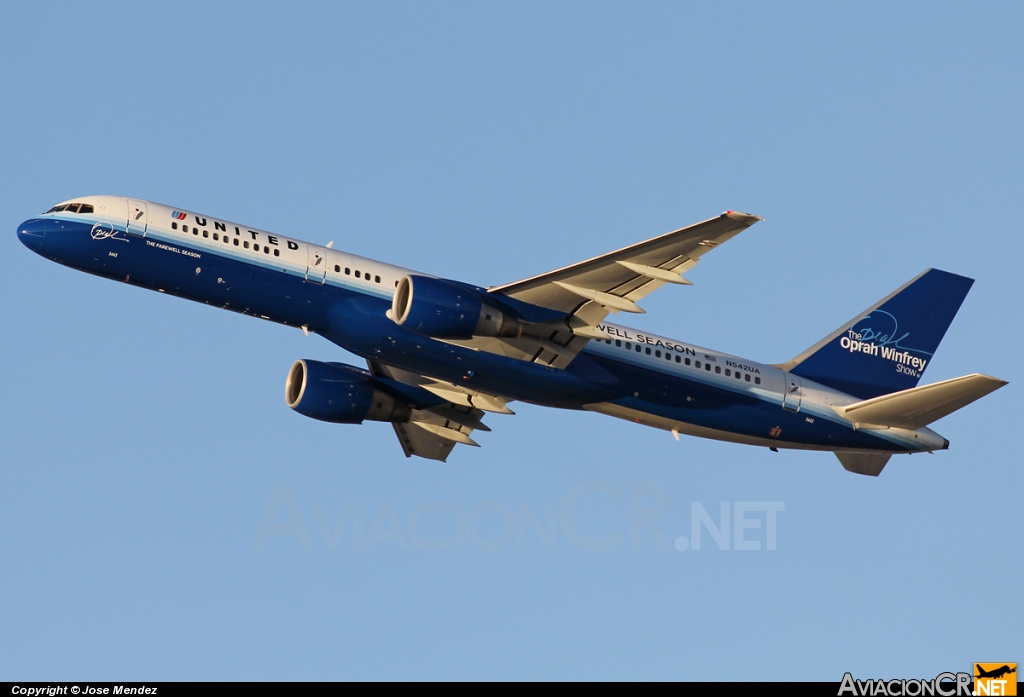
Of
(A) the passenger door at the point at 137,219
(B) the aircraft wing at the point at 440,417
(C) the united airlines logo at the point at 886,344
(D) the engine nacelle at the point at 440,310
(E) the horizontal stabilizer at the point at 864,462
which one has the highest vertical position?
(A) the passenger door at the point at 137,219

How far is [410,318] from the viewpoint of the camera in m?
41.3

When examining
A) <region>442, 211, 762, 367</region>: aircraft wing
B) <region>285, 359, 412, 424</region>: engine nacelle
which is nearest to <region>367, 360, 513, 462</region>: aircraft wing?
<region>285, 359, 412, 424</region>: engine nacelle

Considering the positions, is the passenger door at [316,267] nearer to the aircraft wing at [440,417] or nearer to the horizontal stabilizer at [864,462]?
the aircraft wing at [440,417]

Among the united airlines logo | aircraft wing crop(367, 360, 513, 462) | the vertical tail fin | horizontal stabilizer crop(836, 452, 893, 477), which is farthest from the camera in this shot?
the united airlines logo

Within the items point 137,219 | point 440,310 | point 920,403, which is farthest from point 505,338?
point 920,403

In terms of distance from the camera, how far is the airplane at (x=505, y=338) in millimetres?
41906

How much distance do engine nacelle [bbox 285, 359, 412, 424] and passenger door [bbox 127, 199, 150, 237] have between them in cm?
852

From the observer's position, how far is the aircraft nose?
42781mm

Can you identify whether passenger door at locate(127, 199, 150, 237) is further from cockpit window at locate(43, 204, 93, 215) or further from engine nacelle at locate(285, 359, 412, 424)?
engine nacelle at locate(285, 359, 412, 424)

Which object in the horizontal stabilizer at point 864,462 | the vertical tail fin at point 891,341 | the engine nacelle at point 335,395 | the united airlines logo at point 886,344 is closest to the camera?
the engine nacelle at point 335,395

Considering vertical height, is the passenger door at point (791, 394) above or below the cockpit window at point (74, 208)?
below

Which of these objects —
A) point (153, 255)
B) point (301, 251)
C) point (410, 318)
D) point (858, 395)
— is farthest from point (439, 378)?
point (858, 395)

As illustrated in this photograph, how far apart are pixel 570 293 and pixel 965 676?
16205 mm
